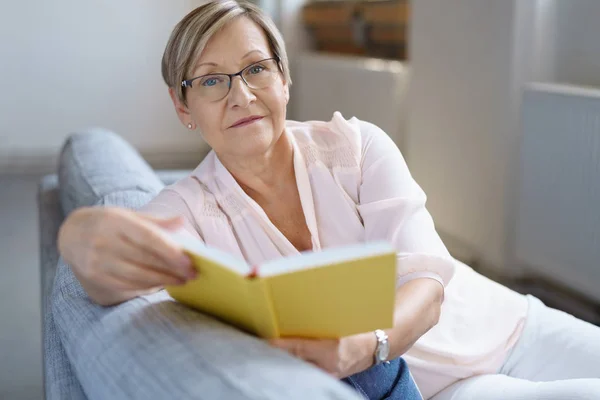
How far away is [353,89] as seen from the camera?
→ 4.87 meters

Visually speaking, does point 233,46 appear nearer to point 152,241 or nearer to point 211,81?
point 211,81

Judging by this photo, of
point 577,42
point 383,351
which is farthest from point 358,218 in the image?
point 577,42

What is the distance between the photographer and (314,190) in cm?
153

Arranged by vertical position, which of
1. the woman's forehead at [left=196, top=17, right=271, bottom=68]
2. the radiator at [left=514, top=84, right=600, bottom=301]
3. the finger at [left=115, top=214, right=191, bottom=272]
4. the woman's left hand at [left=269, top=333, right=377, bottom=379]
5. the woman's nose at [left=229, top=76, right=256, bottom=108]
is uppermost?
the woman's forehead at [left=196, top=17, right=271, bottom=68]

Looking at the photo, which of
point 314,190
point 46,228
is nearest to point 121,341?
point 314,190

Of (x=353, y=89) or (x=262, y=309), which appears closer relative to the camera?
(x=262, y=309)

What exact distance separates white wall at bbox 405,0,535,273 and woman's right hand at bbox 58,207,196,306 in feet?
8.39

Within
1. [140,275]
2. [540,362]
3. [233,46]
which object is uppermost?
[233,46]

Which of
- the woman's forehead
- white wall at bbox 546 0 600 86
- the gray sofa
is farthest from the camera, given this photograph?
white wall at bbox 546 0 600 86

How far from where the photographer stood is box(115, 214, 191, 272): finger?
98cm

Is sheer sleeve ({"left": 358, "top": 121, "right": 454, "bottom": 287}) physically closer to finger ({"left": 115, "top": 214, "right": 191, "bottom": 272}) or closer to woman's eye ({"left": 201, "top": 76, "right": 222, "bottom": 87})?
woman's eye ({"left": 201, "top": 76, "right": 222, "bottom": 87})

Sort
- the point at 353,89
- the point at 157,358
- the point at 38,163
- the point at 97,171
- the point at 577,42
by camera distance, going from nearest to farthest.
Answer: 1. the point at 157,358
2. the point at 97,171
3. the point at 577,42
4. the point at 353,89
5. the point at 38,163

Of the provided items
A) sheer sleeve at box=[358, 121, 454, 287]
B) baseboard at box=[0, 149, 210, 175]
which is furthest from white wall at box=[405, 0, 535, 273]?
baseboard at box=[0, 149, 210, 175]

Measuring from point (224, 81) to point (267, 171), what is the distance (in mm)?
190
